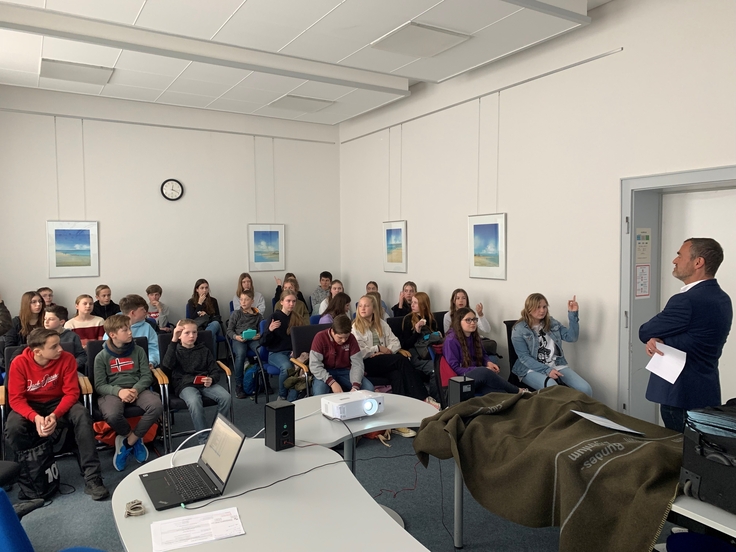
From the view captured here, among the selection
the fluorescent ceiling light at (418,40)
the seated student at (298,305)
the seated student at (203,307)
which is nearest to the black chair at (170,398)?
the seated student at (298,305)

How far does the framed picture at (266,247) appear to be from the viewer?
841cm

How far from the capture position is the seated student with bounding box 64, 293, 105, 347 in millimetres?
5844

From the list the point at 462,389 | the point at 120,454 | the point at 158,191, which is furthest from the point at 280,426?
the point at 158,191

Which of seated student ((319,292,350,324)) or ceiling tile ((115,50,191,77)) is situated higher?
ceiling tile ((115,50,191,77))

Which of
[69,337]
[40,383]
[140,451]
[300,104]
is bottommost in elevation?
[140,451]

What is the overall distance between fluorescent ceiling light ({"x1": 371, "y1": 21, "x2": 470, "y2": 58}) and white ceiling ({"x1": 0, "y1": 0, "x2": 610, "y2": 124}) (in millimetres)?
91

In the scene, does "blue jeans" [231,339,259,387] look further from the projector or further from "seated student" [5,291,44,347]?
the projector

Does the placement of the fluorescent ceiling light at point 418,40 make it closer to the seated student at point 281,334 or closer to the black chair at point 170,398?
the seated student at point 281,334

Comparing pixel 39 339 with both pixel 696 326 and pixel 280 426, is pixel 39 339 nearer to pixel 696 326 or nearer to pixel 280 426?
pixel 280 426

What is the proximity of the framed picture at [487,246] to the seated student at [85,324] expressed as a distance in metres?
4.22

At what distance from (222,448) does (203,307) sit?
5.38 m

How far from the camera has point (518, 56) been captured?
5.81 meters

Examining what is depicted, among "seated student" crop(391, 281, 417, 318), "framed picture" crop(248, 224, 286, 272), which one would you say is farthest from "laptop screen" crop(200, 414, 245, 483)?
"framed picture" crop(248, 224, 286, 272)

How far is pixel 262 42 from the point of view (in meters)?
5.04
